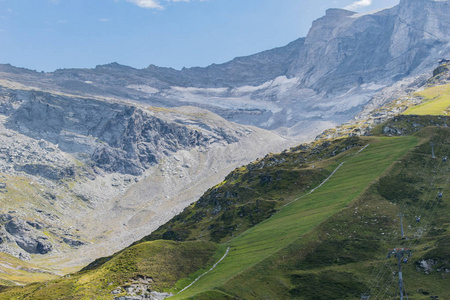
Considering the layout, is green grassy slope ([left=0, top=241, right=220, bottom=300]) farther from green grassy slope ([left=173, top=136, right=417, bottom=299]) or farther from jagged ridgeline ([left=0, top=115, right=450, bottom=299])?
green grassy slope ([left=173, top=136, right=417, bottom=299])

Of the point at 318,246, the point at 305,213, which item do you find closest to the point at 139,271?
the point at 318,246

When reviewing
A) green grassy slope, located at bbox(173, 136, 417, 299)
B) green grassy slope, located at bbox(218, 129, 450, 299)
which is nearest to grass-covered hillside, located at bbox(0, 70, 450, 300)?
green grassy slope, located at bbox(218, 129, 450, 299)

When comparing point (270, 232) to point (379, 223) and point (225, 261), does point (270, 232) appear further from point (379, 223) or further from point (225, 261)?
point (379, 223)

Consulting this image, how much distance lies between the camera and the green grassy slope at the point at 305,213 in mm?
96800

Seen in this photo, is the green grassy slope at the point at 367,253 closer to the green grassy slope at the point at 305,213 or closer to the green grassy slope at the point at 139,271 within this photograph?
the green grassy slope at the point at 305,213

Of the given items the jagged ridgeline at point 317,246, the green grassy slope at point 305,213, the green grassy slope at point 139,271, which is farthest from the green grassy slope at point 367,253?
the green grassy slope at point 139,271

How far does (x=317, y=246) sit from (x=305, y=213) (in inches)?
1087

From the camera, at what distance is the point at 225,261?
107m

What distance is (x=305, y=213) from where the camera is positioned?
12706 centimetres

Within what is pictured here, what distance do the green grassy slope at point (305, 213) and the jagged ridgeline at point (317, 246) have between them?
0.49 m

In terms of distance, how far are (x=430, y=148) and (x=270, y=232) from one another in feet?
242

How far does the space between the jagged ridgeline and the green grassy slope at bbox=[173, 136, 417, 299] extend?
49 centimetres

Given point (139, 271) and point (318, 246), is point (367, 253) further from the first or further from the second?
point (139, 271)

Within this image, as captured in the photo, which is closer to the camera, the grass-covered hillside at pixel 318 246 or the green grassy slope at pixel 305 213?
the grass-covered hillside at pixel 318 246
